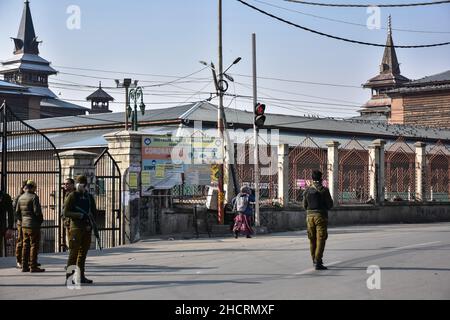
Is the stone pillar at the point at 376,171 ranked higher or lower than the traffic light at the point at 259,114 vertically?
lower

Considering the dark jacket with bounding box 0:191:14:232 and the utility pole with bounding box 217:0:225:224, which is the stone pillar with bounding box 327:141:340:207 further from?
the dark jacket with bounding box 0:191:14:232

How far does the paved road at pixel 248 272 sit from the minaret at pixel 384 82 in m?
69.1

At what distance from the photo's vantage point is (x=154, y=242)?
19469 millimetres

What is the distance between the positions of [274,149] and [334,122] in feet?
83.6

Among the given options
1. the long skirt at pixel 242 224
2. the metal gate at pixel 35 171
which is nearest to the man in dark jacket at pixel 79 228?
the metal gate at pixel 35 171

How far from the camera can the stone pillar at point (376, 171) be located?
28.7 metres

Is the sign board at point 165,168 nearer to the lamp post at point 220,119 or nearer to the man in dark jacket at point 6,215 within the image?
the lamp post at point 220,119

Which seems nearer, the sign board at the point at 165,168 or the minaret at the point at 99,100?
the sign board at the point at 165,168

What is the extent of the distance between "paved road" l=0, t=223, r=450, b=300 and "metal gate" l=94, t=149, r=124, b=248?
5.59ft

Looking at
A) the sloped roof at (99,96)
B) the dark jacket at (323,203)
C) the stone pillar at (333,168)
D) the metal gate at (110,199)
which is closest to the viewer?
the dark jacket at (323,203)

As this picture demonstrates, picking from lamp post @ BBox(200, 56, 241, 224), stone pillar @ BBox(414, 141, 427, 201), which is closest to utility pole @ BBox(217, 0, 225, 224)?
lamp post @ BBox(200, 56, 241, 224)

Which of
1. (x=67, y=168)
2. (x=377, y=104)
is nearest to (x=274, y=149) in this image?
(x=67, y=168)
